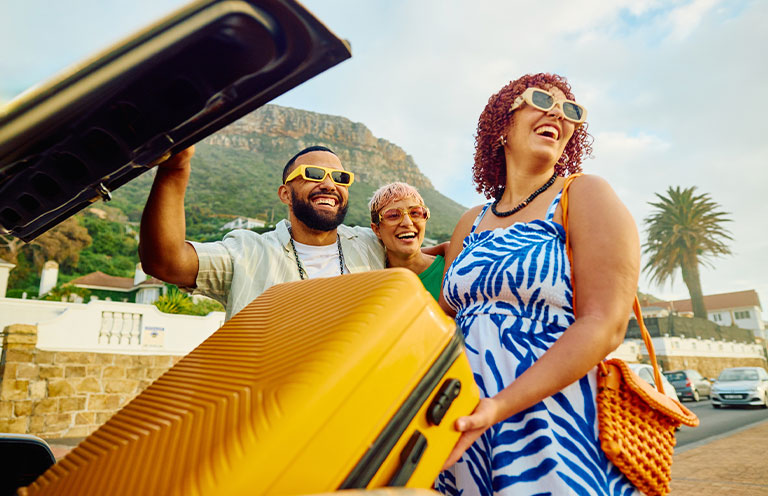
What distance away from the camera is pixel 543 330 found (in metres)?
1.37

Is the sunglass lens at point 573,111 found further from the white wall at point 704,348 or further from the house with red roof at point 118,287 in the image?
the house with red roof at point 118,287

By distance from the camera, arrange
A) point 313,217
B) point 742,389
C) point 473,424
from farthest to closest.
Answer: point 742,389, point 313,217, point 473,424

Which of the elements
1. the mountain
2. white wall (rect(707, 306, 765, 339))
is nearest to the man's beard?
the mountain

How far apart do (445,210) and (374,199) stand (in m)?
88.7

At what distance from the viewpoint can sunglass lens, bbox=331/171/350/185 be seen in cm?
262

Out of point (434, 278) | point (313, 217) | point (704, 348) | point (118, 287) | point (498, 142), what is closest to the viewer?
point (498, 142)

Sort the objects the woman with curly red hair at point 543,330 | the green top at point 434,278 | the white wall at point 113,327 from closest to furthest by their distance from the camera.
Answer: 1. the woman with curly red hair at point 543,330
2. the green top at point 434,278
3. the white wall at point 113,327

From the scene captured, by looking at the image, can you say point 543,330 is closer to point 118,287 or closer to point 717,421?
point 717,421

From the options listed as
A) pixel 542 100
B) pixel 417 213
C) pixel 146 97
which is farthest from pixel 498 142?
pixel 146 97

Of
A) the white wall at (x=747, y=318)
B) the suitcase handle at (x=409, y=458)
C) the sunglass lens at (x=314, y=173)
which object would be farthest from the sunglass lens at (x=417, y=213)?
the white wall at (x=747, y=318)

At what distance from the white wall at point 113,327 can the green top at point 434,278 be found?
35.0 ft

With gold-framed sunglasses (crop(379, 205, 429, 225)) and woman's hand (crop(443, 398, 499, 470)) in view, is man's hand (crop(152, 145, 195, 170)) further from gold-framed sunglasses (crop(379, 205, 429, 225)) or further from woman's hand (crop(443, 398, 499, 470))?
gold-framed sunglasses (crop(379, 205, 429, 225))

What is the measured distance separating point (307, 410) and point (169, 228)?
120 cm

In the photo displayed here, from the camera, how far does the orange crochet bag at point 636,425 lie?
121 cm
